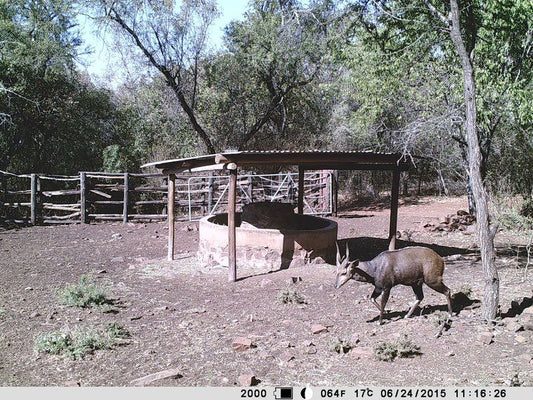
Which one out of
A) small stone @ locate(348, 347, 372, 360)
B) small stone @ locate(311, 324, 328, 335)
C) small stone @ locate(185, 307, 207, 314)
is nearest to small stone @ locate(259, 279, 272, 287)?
small stone @ locate(185, 307, 207, 314)

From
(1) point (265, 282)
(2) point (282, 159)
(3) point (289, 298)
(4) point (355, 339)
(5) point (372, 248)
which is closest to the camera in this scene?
(4) point (355, 339)

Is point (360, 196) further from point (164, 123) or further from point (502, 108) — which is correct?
point (502, 108)

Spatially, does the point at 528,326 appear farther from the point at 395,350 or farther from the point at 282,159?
the point at 282,159

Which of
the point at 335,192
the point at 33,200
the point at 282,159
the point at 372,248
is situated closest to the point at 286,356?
the point at 282,159

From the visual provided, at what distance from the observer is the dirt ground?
4824 millimetres

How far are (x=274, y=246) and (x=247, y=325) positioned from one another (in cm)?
314

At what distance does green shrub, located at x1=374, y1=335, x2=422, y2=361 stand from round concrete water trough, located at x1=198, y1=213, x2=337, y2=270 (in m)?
4.26

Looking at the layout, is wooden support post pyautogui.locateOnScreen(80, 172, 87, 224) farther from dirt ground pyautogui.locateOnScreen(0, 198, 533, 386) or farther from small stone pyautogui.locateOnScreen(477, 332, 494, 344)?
small stone pyautogui.locateOnScreen(477, 332, 494, 344)

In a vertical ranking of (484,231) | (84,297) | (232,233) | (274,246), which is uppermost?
(484,231)

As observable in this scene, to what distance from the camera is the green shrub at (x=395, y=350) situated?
509cm

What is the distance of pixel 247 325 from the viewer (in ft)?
21.1

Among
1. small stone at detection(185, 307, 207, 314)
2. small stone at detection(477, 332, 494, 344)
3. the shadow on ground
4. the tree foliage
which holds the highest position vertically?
the tree foliage

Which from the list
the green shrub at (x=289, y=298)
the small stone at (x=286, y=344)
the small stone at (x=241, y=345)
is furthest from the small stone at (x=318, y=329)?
the green shrub at (x=289, y=298)

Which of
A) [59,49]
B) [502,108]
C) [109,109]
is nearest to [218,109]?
[109,109]
